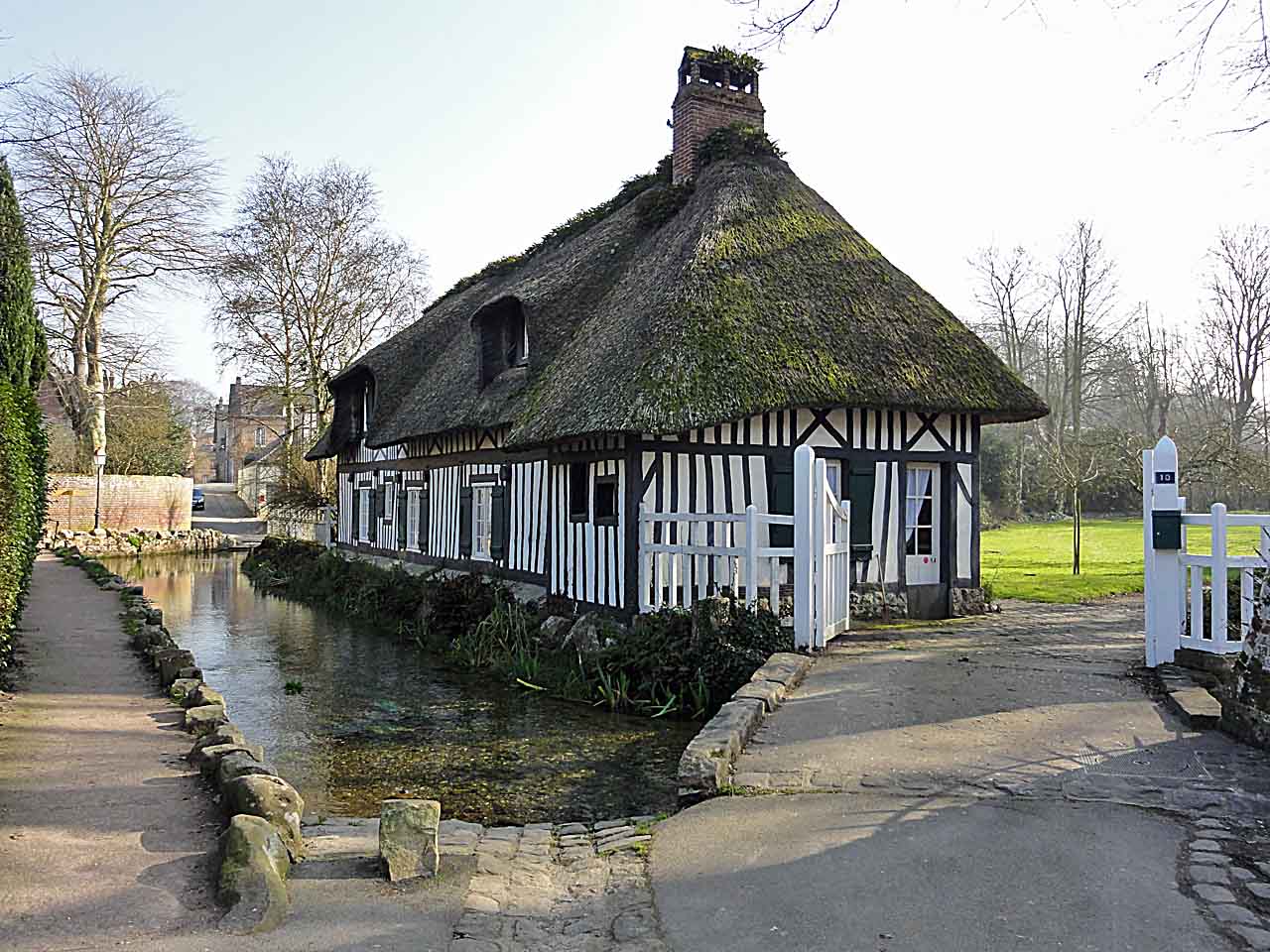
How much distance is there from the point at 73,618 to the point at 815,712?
10.5 m

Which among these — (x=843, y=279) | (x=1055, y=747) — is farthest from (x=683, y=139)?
(x=1055, y=747)

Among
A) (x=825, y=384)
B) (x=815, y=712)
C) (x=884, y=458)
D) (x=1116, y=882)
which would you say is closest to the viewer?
(x=1116, y=882)

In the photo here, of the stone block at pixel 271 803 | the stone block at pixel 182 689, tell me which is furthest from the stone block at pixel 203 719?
the stone block at pixel 271 803

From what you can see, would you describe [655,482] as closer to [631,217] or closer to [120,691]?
[120,691]

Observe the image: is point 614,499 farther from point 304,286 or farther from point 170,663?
point 304,286

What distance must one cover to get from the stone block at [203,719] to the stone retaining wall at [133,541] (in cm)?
2051

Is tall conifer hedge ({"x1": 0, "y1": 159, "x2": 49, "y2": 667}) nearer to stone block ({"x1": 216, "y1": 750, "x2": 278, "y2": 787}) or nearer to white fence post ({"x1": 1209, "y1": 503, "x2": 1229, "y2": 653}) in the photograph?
stone block ({"x1": 216, "y1": 750, "x2": 278, "y2": 787})

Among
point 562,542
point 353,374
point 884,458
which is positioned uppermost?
point 353,374

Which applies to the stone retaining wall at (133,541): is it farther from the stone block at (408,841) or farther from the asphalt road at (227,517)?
the stone block at (408,841)

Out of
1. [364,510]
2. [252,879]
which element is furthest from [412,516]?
[252,879]

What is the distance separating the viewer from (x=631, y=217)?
52.4 ft

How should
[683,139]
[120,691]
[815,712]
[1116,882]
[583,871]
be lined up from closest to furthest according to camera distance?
[1116,882] → [583,871] → [815,712] → [120,691] → [683,139]

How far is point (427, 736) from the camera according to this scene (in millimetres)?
8539

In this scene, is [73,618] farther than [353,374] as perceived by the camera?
No
